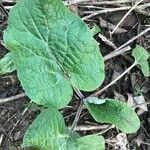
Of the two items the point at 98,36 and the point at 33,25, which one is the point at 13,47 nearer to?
the point at 33,25

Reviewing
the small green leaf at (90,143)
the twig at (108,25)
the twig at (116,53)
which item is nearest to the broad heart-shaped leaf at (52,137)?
the small green leaf at (90,143)

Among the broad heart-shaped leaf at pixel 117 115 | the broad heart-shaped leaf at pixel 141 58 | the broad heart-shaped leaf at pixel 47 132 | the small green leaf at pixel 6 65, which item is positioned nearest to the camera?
the broad heart-shaped leaf at pixel 47 132

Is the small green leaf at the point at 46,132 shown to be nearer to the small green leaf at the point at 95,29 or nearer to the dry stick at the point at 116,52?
the dry stick at the point at 116,52

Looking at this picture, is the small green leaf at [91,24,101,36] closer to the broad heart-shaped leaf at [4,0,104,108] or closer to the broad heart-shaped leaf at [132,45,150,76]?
the broad heart-shaped leaf at [132,45,150,76]

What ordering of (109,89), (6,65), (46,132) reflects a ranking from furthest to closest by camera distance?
(109,89) → (6,65) → (46,132)

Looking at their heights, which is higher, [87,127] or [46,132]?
[46,132]

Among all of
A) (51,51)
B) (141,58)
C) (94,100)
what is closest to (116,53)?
(141,58)

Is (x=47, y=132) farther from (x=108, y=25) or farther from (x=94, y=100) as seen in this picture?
(x=108, y=25)
